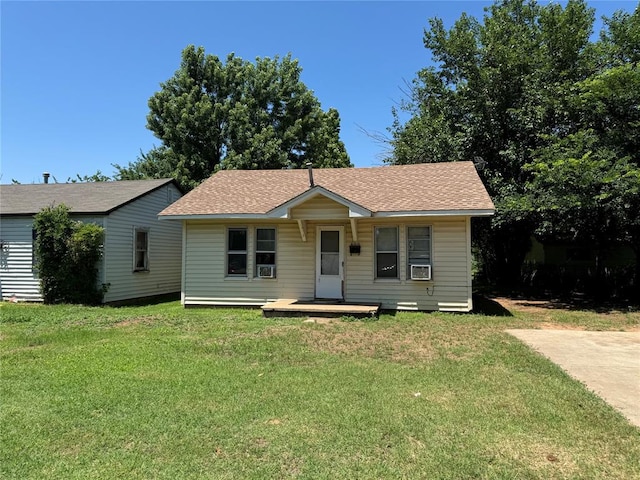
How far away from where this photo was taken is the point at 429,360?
6301mm

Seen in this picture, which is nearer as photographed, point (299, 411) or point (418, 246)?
point (299, 411)

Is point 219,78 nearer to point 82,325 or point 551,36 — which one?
point 551,36

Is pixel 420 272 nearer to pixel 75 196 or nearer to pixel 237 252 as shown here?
pixel 237 252

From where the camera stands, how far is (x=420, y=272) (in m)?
10.9

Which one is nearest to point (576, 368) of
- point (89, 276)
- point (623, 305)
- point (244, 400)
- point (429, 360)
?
point (429, 360)

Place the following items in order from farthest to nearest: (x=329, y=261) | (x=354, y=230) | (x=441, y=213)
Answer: (x=329, y=261)
(x=354, y=230)
(x=441, y=213)

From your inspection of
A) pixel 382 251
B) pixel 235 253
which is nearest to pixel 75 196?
pixel 235 253

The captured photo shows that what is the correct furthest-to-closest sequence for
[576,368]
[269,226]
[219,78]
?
1. [219,78]
2. [269,226]
3. [576,368]

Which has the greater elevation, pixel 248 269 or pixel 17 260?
pixel 17 260

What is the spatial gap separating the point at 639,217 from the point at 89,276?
54.2ft

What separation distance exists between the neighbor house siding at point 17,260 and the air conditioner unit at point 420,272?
1175 centimetres

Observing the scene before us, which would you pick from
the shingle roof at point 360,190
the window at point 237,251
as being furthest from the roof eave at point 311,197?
the window at point 237,251

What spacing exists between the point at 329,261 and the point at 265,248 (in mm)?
1857

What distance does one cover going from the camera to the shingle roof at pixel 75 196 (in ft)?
45.6
